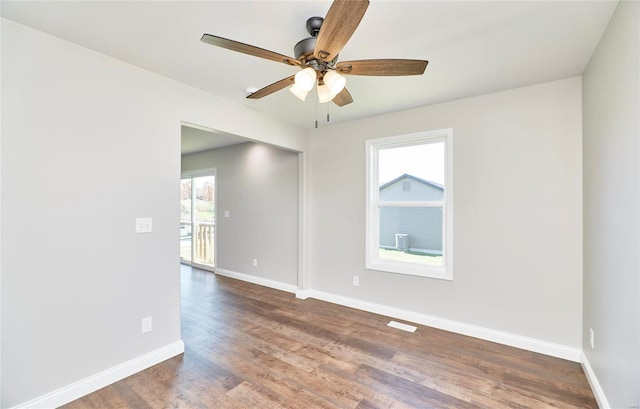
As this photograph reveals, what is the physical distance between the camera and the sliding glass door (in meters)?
6.11

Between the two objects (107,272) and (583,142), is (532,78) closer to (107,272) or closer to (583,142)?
(583,142)

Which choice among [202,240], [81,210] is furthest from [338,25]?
[202,240]

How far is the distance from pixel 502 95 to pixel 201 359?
372cm

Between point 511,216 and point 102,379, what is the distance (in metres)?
3.70

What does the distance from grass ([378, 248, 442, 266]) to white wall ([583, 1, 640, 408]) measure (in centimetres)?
131

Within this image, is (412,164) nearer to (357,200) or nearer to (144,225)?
(357,200)

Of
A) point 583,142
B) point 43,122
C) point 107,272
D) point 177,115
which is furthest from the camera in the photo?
point 177,115

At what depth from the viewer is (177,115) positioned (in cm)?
264

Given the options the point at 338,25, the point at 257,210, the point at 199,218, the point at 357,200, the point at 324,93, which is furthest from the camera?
the point at 199,218

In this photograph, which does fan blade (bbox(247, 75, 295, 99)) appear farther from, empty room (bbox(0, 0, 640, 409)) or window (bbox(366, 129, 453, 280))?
window (bbox(366, 129, 453, 280))

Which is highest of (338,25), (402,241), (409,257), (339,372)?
(338,25)

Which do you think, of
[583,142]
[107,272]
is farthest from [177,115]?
[583,142]

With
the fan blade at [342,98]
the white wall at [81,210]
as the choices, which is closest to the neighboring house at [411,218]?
the fan blade at [342,98]

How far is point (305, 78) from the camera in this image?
1633mm
